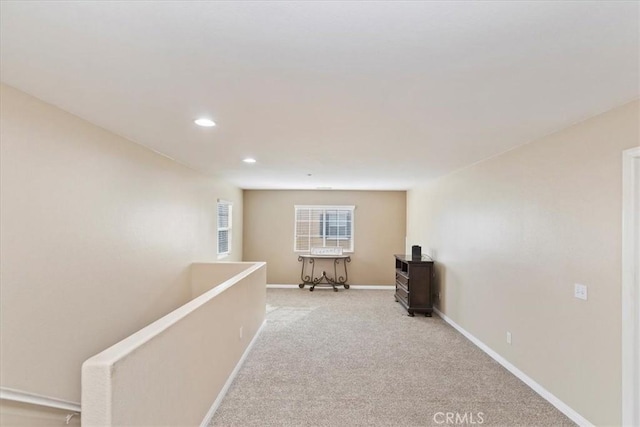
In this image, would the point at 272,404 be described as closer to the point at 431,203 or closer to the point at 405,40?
the point at 405,40

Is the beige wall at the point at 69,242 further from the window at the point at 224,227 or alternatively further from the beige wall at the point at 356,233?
the beige wall at the point at 356,233

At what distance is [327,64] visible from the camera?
1595mm

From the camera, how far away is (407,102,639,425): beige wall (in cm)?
226

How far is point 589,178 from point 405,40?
2042mm

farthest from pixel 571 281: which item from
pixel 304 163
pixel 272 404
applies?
pixel 304 163

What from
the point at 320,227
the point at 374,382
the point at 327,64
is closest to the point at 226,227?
the point at 320,227

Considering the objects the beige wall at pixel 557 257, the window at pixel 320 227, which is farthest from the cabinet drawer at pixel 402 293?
the window at pixel 320 227

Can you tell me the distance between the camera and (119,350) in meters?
1.49

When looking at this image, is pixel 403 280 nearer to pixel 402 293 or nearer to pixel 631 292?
pixel 402 293

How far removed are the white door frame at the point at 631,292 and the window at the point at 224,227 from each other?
216 inches

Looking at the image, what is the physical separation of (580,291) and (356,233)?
17.7 feet

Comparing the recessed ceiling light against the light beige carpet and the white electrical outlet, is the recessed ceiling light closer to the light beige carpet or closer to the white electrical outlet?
the light beige carpet

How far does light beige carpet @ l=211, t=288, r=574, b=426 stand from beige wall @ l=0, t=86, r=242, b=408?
1.25 meters

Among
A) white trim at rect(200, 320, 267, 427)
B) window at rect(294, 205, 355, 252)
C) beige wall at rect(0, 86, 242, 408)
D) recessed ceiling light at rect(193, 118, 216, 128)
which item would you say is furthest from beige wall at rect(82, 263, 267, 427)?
window at rect(294, 205, 355, 252)
